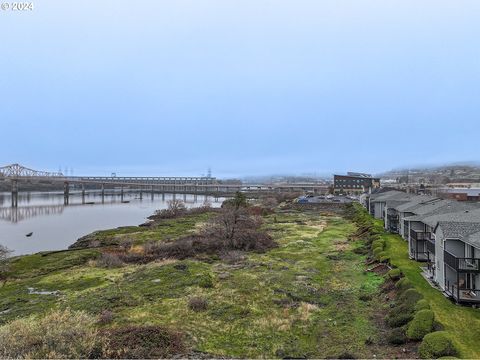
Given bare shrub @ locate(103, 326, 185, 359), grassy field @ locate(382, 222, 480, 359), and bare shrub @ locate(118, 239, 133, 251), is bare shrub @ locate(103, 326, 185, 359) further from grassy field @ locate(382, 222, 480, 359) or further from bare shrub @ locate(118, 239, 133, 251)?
bare shrub @ locate(118, 239, 133, 251)

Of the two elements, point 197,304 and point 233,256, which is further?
point 233,256

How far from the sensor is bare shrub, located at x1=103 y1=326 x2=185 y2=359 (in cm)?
1077

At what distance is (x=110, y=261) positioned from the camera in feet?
79.9

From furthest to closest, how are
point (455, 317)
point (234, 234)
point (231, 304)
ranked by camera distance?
1. point (234, 234)
2. point (231, 304)
3. point (455, 317)

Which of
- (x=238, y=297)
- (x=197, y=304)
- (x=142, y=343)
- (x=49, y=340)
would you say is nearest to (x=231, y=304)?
(x=238, y=297)

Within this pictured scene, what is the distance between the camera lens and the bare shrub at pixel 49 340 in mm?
9328

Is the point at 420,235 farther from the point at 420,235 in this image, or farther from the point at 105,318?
the point at 105,318

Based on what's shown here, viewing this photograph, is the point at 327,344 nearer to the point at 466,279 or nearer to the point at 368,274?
the point at 466,279

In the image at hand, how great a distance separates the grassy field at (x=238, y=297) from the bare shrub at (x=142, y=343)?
658 millimetres

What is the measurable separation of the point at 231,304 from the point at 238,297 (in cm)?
101

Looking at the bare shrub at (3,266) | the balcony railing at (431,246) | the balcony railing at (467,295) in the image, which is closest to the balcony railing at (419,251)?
the balcony railing at (431,246)

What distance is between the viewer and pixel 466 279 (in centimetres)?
1506

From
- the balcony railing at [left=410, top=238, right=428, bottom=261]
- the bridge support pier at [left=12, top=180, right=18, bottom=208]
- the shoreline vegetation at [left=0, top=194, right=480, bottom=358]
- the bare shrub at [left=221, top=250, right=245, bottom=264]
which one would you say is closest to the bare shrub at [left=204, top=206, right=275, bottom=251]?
the shoreline vegetation at [left=0, top=194, right=480, bottom=358]

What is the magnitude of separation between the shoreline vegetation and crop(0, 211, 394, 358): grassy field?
7cm
